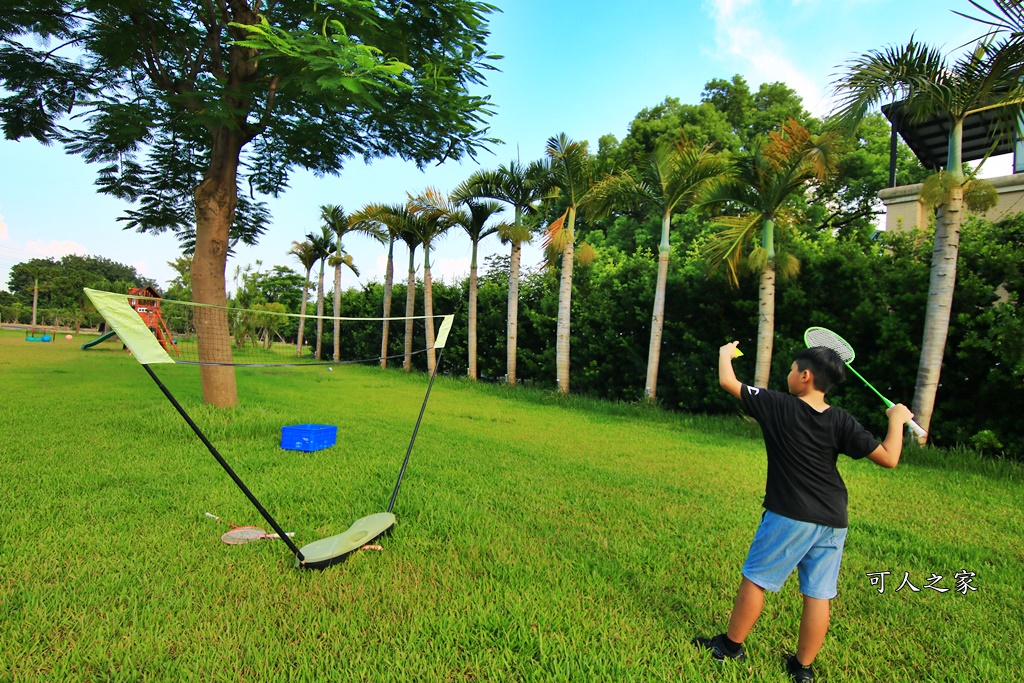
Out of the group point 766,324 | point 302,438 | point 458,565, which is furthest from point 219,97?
point 766,324

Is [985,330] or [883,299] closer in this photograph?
[985,330]

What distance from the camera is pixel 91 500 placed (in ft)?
14.4

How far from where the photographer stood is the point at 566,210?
42.8 feet

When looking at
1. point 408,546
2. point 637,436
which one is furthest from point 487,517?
point 637,436

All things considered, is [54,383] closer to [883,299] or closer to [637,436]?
[637,436]

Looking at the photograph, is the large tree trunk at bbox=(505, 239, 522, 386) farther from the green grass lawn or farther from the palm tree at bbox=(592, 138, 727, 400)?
the green grass lawn

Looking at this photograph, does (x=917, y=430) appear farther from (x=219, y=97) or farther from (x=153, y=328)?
(x=219, y=97)

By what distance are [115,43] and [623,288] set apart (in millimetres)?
9878

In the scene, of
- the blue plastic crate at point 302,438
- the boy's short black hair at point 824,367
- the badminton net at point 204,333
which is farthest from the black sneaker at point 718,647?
the blue plastic crate at point 302,438

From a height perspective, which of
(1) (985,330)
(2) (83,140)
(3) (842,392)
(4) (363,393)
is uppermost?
(2) (83,140)

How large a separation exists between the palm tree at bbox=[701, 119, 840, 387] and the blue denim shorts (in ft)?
23.4

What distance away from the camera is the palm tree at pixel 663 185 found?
10.7 metres

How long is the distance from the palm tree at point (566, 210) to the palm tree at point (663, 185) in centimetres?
99

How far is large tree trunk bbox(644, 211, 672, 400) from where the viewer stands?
10.9 m
